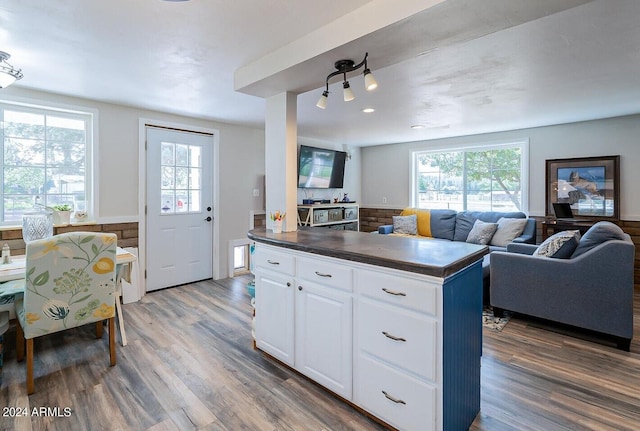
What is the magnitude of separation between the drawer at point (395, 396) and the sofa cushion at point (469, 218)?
3.97 meters

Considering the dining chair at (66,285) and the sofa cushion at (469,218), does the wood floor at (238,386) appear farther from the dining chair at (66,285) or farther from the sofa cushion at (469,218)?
the sofa cushion at (469,218)

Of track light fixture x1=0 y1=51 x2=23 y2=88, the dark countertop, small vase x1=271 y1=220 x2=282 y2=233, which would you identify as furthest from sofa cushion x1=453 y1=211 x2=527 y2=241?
track light fixture x1=0 y1=51 x2=23 y2=88

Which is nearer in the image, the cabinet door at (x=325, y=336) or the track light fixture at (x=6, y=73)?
the cabinet door at (x=325, y=336)

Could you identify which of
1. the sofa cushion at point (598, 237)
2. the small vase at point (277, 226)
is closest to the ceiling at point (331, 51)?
the small vase at point (277, 226)

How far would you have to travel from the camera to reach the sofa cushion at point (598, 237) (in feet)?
8.89

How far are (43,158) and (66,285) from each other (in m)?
1.91

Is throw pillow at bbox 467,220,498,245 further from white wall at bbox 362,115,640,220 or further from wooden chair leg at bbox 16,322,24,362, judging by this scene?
wooden chair leg at bbox 16,322,24,362

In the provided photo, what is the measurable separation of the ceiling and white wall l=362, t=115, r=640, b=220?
735 mm

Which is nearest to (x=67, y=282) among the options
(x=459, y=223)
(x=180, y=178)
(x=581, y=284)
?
Result: (x=180, y=178)

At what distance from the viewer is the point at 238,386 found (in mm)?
2084

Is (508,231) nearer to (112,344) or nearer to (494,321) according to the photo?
(494,321)

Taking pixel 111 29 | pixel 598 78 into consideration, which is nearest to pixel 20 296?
pixel 111 29

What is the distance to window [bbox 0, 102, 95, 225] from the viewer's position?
3061 mm

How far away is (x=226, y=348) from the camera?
8.54ft
